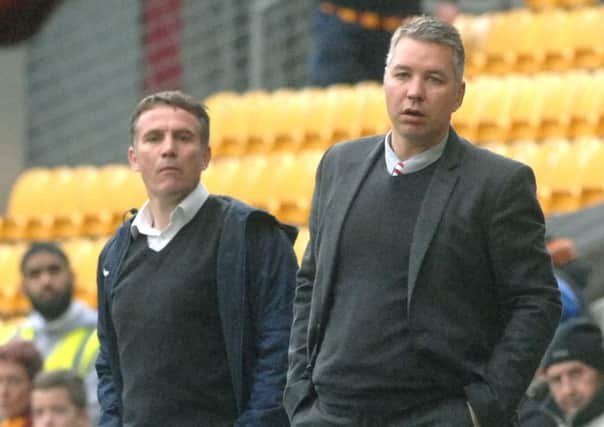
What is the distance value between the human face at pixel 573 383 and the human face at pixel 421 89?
209cm

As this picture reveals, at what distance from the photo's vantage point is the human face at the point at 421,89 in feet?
12.3

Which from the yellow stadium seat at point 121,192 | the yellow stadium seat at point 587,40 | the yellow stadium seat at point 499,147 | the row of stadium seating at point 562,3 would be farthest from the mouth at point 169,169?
the row of stadium seating at point 562,3

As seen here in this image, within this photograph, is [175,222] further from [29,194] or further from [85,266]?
[29,194]

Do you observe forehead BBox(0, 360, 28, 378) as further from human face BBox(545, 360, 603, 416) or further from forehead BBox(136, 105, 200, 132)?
forehead BBox(136, 105, 200, 132)

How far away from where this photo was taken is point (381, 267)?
3.75 meters

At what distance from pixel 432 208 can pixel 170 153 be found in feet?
2.66

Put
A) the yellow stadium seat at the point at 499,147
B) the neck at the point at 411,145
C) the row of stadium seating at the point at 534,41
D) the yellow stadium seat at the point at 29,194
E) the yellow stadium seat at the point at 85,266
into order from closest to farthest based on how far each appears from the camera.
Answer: the neck at the point at 411,145
the yellow stadium seat at the point at 499,147
the yellow stadium seat at the point at 85,266
the row of stadium seating at the point at 534,41
the yellow stadium seat at the point at 29,194

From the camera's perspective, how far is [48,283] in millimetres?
7863

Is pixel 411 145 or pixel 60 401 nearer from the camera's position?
pixel 411 145

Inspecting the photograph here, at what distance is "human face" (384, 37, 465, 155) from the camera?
3.76 meters

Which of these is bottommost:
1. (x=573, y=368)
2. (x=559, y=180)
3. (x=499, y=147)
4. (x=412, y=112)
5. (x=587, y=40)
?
(x=573, y=368)

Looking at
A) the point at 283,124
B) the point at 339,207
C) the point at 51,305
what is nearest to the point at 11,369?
the point at 51,305

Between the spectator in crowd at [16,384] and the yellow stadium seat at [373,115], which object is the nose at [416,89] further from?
the yellow stadium seat at [373,115]

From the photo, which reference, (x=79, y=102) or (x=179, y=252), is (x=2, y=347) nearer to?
(x=179, y=252)
